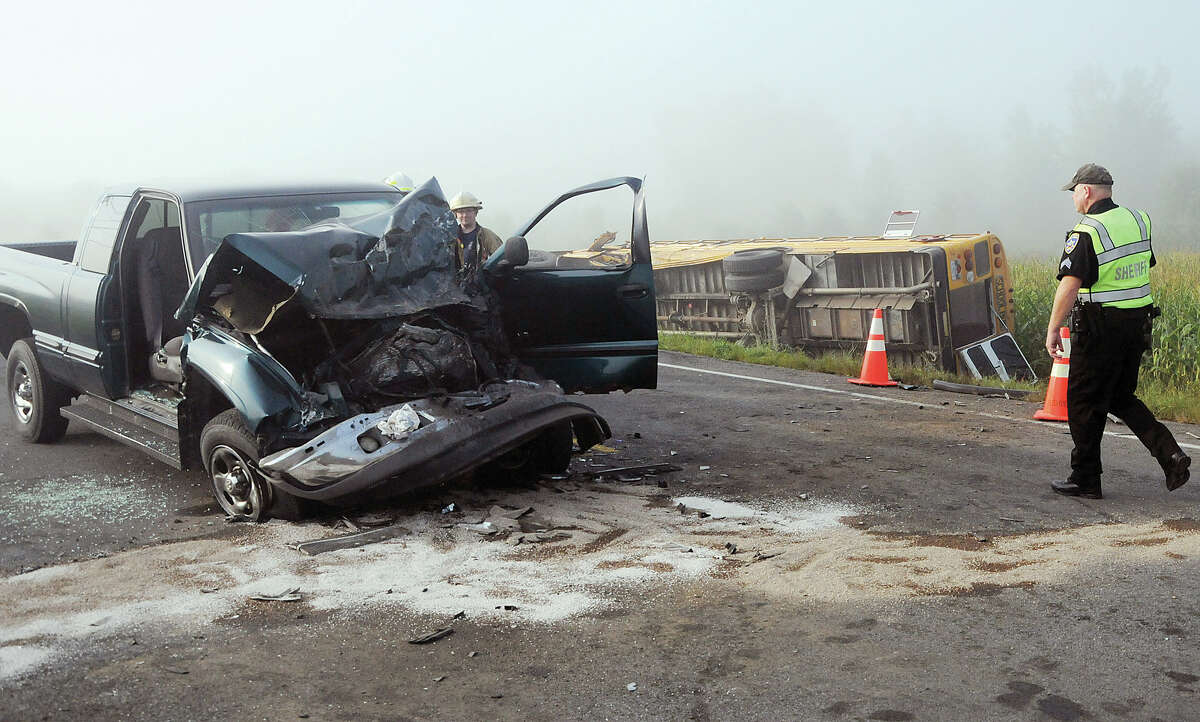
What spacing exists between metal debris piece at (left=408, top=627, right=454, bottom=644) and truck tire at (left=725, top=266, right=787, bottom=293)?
38.1 ft

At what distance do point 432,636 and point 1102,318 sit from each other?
13.7 feet

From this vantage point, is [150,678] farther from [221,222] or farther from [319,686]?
[221,222]

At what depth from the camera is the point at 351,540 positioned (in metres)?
5.67

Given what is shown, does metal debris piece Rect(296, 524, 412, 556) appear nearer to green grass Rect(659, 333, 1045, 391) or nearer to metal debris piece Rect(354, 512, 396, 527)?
metal debris piece Rect(354, 512, 396, 527)

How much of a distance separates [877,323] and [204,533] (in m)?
7.35

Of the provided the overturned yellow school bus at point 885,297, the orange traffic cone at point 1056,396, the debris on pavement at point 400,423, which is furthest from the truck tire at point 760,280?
the debris on pavement at point 400,423

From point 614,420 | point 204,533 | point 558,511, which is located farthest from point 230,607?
point 614,420

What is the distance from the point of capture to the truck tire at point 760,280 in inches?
614

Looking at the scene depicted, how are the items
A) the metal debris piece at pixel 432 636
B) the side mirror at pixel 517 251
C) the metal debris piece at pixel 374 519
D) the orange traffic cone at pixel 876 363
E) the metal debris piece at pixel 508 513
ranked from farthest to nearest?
the orange traffic cone at pixel 876 363, the side mirror at pixel 517 251, the metal debris piece at pixel 508 513, the metal debris piece at pixel 374 519, the metal debris piece at pixel 432 636

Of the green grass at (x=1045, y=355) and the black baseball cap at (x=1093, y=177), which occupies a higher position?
the black baseball cap at (x=1093, y=177)

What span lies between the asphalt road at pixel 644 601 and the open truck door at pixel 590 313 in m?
0.68

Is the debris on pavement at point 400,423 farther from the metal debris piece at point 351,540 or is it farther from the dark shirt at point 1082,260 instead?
the dark shirt at point 1082,260

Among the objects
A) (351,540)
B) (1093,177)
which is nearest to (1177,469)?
(1093,177)

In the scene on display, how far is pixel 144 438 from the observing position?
23.3ft
